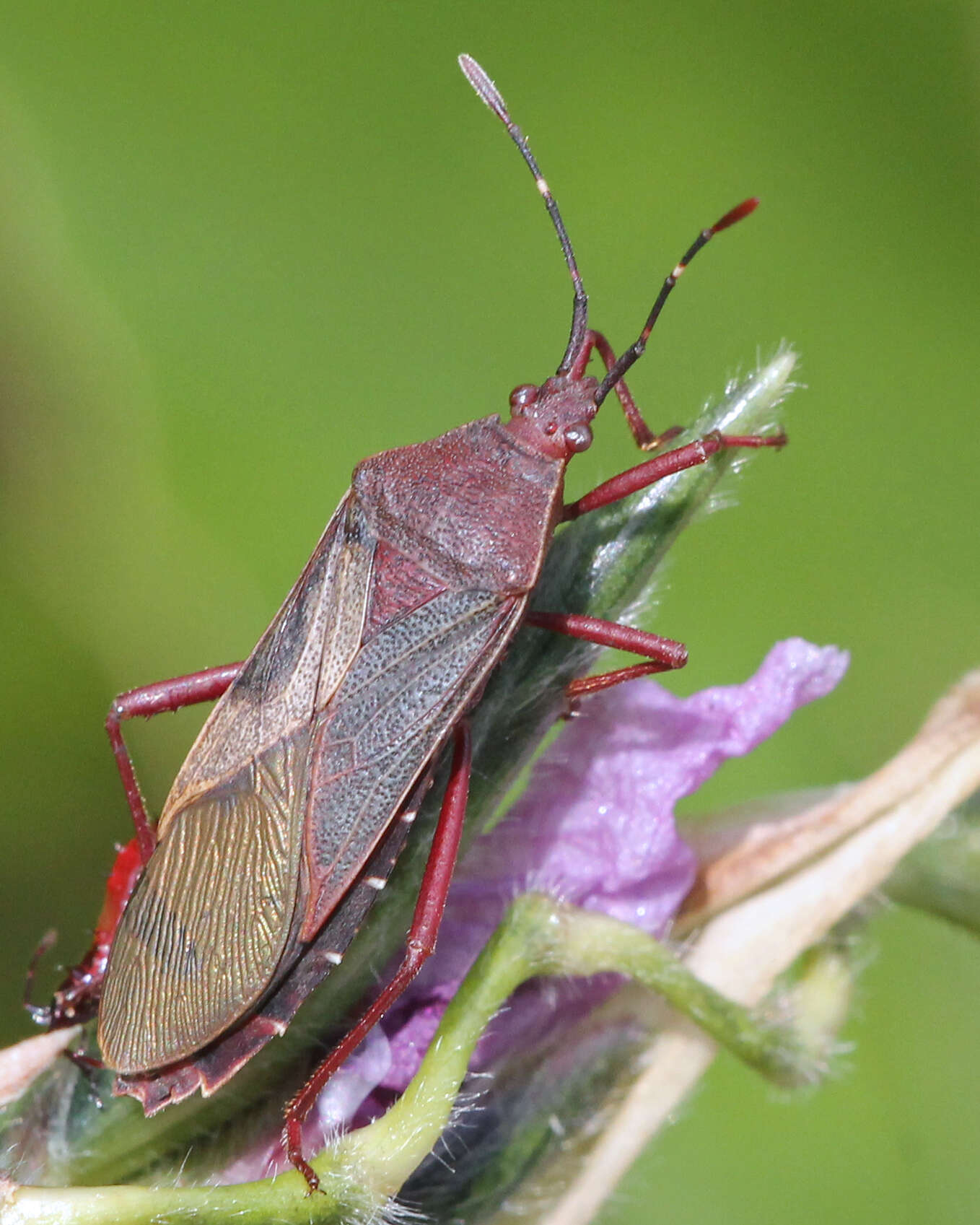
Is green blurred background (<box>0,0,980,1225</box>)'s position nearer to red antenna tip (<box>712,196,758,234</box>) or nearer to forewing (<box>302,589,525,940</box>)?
red antenna tip (<box>712,196,758,234</box>)

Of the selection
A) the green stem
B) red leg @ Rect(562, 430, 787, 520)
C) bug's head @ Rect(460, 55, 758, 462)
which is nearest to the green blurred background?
bug's head @ Rect(460, 55, 758, 462)

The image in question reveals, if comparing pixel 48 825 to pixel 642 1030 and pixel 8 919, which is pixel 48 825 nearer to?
pixel 8 919

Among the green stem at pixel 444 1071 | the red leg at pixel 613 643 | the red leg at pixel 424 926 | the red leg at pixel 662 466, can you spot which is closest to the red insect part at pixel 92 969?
the red leg at pixel 424 926

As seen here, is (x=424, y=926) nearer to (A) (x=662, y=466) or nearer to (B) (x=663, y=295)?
(A) (x=662, y=466)

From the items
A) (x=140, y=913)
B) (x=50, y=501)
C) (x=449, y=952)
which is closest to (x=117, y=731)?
(x=140, y=913)

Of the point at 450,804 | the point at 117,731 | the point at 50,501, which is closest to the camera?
the point at 450,804

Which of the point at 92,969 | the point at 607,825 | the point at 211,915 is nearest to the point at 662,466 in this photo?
the point at 607,825
